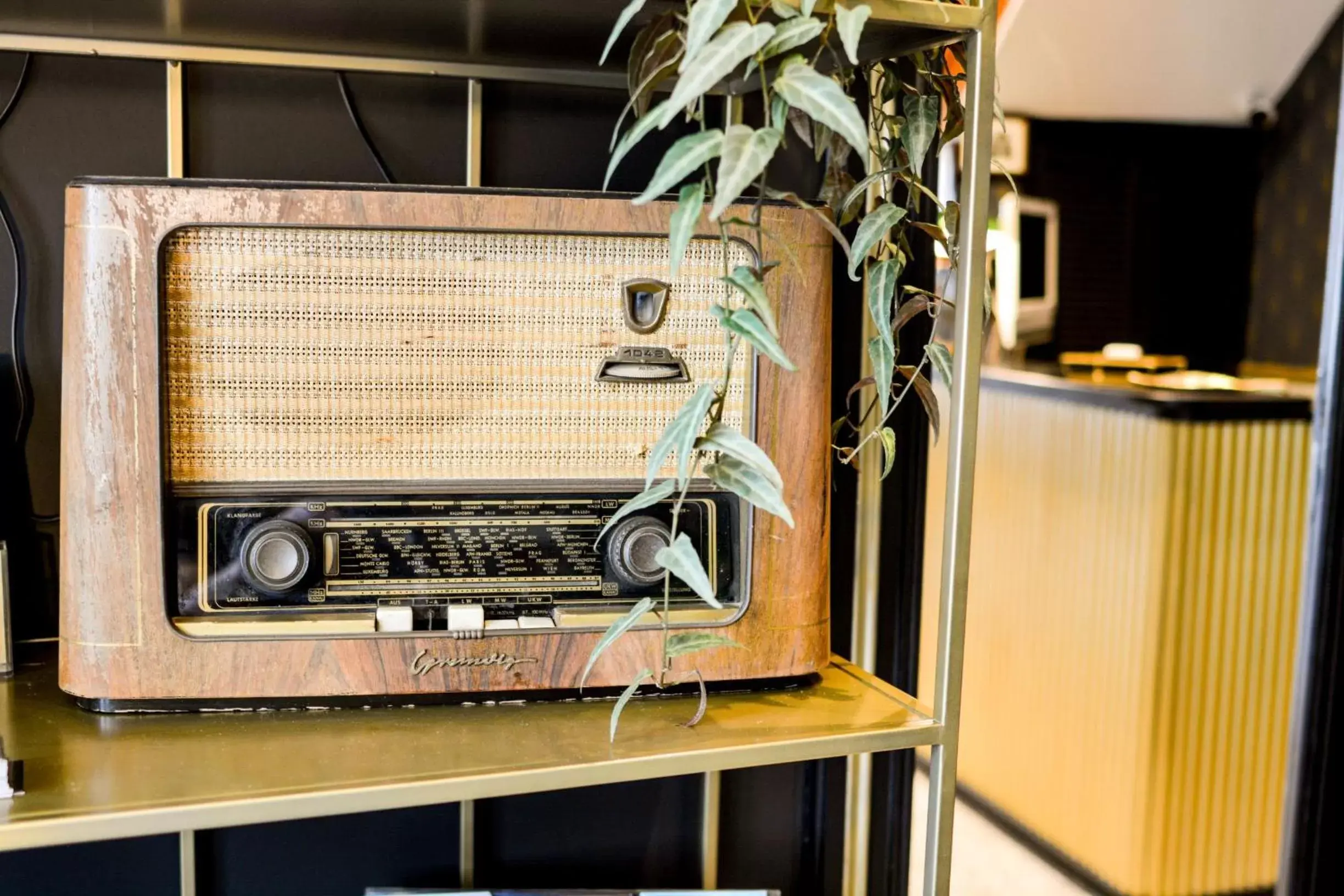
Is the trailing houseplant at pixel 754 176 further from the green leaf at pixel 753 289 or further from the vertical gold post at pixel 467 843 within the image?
the vertical gold post at pixel 467 843

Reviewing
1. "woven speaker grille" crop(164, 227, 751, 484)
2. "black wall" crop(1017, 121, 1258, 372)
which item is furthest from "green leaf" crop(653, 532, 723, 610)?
"black wall" crop(1017, 121, 1258, 372)

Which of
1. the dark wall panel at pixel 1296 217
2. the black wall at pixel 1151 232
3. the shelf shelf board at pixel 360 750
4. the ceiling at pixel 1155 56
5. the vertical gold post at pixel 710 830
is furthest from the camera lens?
the black wall at pixel 1151 232

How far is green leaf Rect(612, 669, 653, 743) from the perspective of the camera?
833 millimetres

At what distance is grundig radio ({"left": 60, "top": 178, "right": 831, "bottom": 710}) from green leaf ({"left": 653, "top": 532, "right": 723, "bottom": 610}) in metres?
0.08

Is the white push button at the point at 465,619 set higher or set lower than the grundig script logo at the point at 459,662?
higher

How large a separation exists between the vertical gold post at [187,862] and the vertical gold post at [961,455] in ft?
2.26

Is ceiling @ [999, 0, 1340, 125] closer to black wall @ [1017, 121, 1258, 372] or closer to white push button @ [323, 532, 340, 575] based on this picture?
black wall @ [1017, 121, 1258, 372]

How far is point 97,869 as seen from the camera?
3.52 feet

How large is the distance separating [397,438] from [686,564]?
0.25m

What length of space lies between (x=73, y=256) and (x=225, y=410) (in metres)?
0.15

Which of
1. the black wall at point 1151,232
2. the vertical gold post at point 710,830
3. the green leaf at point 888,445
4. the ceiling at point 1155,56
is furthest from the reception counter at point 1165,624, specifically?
the black wall at point 1151,232

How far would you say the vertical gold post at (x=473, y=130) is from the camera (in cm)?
113

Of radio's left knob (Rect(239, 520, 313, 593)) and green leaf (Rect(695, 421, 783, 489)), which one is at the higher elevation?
green leaf (Rect(695, 421, 783, 489))

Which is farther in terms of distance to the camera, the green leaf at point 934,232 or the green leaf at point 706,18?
the green leaf at point 934,232
